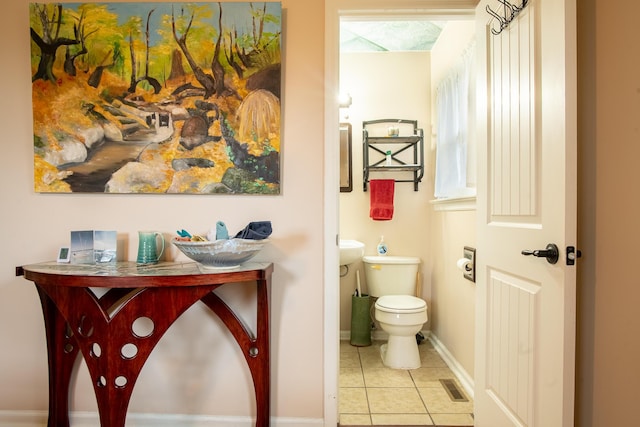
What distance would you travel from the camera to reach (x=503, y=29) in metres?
1.40

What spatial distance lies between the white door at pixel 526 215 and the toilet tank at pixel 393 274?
1102 millimetres

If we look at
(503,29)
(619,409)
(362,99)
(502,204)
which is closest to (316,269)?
(502,204)

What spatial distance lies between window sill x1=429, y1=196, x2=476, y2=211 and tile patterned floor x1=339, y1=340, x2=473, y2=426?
3.62ft

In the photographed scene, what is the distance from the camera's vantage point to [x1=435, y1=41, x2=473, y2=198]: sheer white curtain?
2.19 metres

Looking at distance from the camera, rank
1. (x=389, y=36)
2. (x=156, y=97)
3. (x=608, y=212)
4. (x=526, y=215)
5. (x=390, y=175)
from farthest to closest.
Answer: (x=390, y=175) < (x=389, y=36) < (x=156, y=97) < (x=526, y=215) < (x=608, y=212)

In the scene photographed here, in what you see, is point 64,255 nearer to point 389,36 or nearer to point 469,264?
point 469,264

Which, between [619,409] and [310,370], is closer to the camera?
[619,409]

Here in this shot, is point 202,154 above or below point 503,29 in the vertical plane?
below

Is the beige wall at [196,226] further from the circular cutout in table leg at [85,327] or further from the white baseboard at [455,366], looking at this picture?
the white baseboard at [455,366]

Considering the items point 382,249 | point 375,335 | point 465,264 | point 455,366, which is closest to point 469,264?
point 465,264

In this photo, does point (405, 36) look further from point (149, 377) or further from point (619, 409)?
point (149, 377)

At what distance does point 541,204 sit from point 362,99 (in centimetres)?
207

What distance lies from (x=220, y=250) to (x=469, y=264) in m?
1.43

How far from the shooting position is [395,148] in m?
2.94
